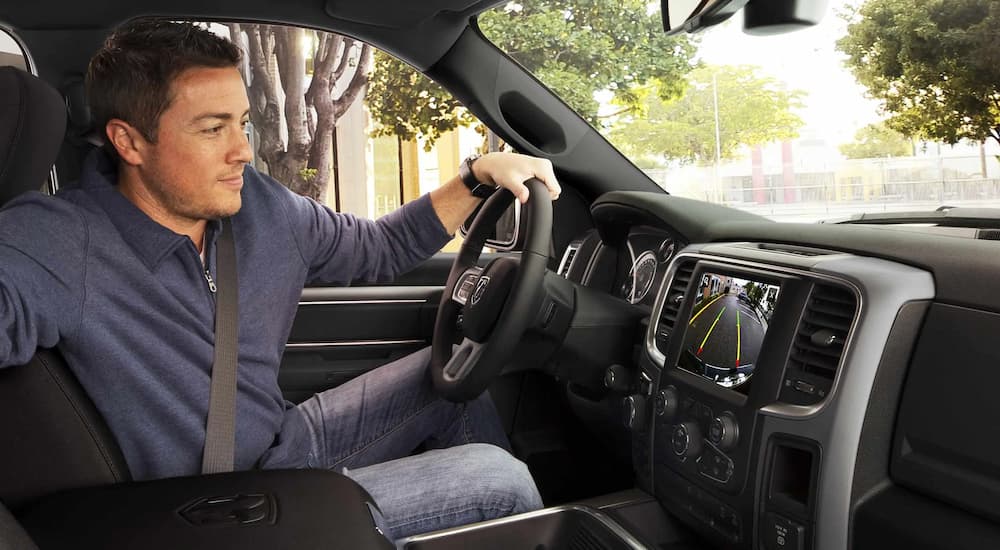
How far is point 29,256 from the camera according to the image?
138 cm

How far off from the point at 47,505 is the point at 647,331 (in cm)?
122

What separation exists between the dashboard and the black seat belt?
86cm

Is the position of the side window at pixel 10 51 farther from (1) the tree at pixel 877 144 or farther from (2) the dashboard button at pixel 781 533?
(1) the tree at pixel 877 144

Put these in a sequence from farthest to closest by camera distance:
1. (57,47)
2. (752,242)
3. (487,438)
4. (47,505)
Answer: (57,47) → (487,438) → (752,242) → (47,505)

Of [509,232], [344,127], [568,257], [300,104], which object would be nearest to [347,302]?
[509,232]

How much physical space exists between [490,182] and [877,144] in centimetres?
146

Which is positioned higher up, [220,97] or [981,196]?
[220,97]

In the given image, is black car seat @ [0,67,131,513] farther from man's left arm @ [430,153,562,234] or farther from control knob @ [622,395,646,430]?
control knob @ [622,395,646,430]

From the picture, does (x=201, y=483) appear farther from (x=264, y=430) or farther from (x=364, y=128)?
(x=364, y=128)

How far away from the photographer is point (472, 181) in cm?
202

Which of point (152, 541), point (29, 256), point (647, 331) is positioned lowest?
point (152, 541)

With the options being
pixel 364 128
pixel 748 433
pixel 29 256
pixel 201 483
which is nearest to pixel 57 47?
pixel 29 256

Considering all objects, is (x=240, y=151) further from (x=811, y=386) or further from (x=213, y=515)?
(x=811, y=386)

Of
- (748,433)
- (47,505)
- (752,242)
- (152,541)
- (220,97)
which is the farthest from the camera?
(752,242)
